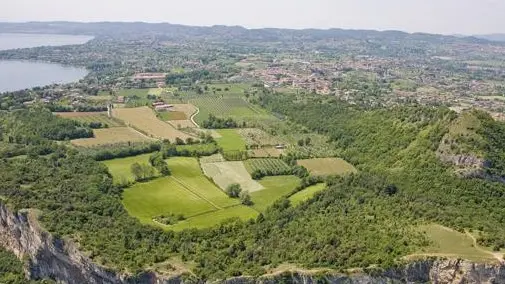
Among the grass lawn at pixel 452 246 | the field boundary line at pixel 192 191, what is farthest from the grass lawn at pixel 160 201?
the grass lawn at pixel 452 246

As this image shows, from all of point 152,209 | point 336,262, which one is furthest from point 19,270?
point 336,262

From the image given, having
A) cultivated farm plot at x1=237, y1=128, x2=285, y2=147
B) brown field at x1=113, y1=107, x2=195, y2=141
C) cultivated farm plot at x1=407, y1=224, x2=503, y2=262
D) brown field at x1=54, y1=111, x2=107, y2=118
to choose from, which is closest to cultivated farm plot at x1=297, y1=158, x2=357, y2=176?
cultivated farm plot at x1=237, y1=128, x2=285, y2=147

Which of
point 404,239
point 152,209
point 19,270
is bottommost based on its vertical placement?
point 19,270

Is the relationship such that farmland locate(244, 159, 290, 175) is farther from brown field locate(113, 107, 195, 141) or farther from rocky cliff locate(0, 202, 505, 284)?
rocky cliff locate(0, 202, 505, 284)

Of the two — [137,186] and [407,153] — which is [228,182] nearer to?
[137,186]

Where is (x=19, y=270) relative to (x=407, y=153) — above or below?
below

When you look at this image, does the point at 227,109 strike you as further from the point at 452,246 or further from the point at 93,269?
the point at 452,246
